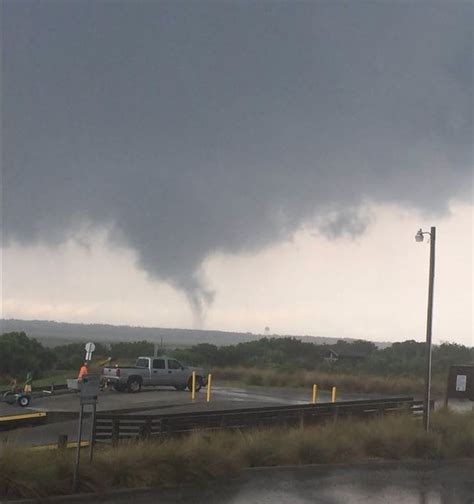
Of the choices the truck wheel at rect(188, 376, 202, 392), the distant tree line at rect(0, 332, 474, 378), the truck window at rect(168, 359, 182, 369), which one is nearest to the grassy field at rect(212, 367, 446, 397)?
the distant tree line at rect(0, 332, 474, 378)

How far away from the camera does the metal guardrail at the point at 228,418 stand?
48.2ft

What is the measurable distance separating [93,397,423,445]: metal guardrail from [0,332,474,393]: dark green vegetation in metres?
18.4

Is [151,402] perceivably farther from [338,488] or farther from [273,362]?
[273,362]

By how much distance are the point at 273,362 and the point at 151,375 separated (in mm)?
35067

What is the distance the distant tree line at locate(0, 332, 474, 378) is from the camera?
53188 mm

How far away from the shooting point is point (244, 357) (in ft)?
231

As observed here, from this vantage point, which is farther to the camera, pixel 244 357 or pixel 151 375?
pixel 244 357

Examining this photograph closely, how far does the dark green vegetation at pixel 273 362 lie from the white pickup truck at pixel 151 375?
27.1 ft

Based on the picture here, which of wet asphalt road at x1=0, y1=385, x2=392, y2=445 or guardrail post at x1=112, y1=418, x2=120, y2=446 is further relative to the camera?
wet asphalt road at x1=0, y1=385, x2=392, y2=445

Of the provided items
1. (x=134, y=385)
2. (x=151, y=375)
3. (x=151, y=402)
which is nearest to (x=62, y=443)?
(x=151, y=402)

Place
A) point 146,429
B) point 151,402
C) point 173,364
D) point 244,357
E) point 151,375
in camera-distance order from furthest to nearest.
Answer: point 244,357, point 173,364, point 151,375, point 151,402, point 146,429

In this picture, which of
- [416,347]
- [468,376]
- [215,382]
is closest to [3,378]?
[215,382]

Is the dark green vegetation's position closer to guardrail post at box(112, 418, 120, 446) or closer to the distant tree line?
the distant tree line

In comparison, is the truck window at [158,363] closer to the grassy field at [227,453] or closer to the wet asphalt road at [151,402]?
the wet asphalt road at [151,402]
